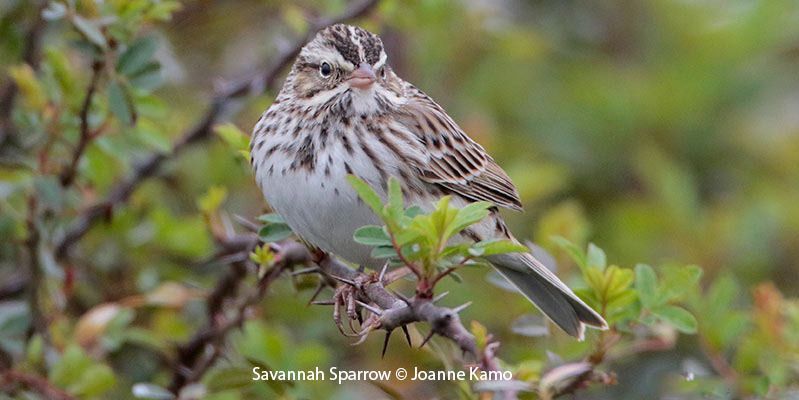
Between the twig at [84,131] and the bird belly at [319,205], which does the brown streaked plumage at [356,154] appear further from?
the twig at [84,131]

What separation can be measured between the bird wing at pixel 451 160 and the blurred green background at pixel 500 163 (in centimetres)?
37

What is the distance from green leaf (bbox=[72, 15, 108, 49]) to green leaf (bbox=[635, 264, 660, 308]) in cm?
154

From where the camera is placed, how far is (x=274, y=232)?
3.61 metres

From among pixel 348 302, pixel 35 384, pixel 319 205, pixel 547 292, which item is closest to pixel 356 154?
pixel 319 205

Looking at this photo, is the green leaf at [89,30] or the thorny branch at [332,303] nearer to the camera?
the thorny branch at [332,303]

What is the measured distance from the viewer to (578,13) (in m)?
6.57

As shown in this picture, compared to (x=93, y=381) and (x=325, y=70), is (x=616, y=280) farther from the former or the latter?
(x=93, y=381)

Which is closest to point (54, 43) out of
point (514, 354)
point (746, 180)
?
point (514, 354)

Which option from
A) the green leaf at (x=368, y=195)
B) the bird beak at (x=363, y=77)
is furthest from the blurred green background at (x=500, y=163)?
the green leaf at (x=368, y=195)

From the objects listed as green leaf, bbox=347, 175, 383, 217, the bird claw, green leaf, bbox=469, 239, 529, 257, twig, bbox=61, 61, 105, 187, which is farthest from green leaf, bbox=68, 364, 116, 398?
green leaf, bbox=469, 239, 529, 257

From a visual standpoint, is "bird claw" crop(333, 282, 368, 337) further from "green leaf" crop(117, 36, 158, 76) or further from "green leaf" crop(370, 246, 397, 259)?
"green leaf" crop(117, 36, 158, 76)

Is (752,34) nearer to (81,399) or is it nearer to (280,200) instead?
(280,200)

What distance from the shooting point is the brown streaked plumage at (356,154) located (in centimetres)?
366

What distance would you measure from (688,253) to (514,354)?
5.17ft
